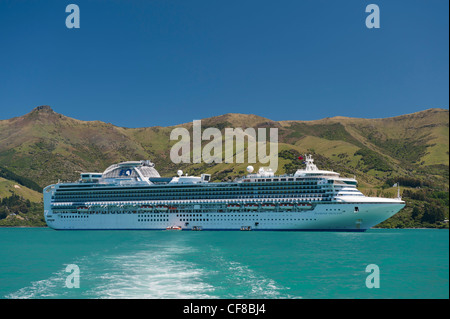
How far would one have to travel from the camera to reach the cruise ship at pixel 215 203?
321 feet

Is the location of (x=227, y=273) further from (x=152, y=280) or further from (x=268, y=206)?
(x=268, y=206)

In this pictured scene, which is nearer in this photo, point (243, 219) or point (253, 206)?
point (243, 219)

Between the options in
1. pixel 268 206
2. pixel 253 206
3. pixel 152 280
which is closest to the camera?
pixel 152 280

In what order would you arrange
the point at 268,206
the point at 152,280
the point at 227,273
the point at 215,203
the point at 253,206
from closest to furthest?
the point at 152,280 < the point at 227,273 < the point at 268,206 < the point at 253,206 < the point at 215,203

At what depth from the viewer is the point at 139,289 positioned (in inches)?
1362

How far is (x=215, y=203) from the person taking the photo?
112438mm

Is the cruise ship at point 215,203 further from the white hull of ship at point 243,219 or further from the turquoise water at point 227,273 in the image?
the turquoise water at point 227,273

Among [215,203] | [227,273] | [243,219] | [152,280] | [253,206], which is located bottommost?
[243,219]

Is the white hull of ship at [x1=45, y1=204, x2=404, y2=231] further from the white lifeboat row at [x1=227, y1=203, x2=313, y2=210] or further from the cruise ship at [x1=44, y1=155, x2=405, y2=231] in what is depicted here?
the white lifeboat row at [x1=227, y1=203, x2=313, y2=210]

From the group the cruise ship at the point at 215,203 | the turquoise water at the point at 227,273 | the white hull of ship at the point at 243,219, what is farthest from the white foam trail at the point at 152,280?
the cruise ship at the point at 215,203

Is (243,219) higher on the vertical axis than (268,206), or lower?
lower

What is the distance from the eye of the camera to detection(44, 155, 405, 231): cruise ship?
321 feet

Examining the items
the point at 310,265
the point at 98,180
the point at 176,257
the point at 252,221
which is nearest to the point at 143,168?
the point at 98,180

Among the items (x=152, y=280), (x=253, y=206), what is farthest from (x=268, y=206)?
(x=152, y=280)
